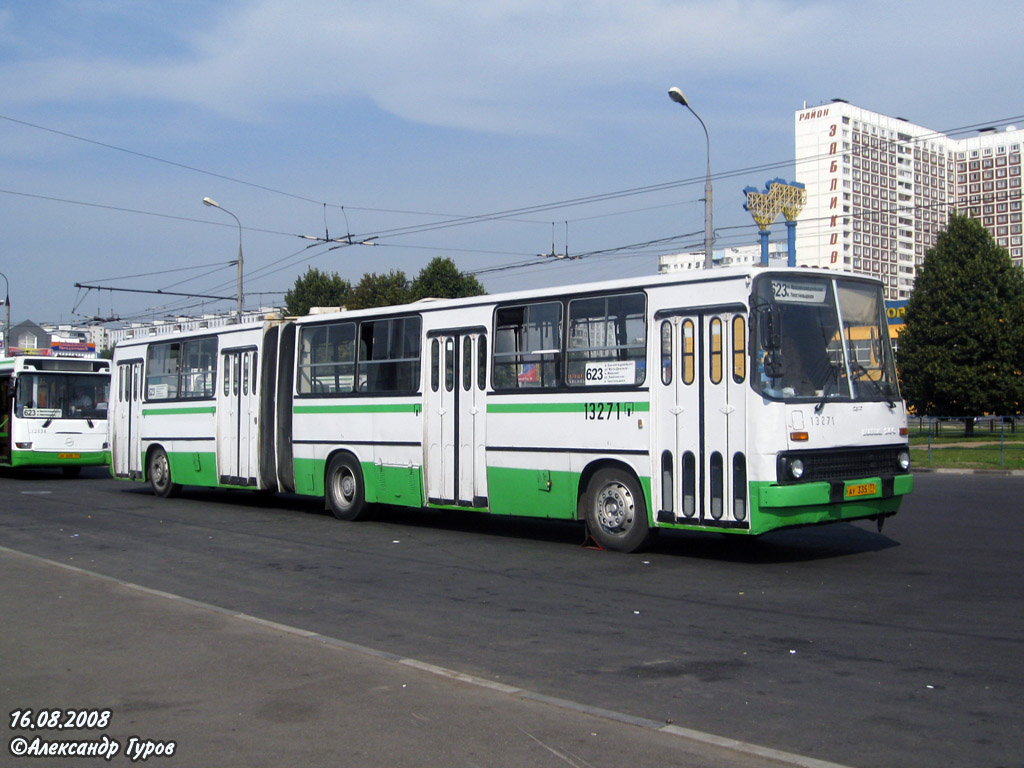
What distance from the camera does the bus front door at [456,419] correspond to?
14.2 metres

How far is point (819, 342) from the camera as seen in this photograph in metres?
11.4

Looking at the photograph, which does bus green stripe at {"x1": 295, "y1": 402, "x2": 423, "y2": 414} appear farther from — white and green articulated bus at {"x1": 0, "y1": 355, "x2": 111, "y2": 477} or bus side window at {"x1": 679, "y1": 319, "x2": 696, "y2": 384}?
white and green articulated bus at {"x1": 0, "y1": 355, "x2": 111, "y2": 477}

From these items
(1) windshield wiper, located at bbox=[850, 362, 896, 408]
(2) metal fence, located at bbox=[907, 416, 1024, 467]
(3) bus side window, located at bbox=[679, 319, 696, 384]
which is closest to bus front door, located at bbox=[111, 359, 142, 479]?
(3) bus side window, located at bbox=[679, 319, 696, 384]

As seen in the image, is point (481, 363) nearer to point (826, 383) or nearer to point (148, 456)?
point (826, 383)

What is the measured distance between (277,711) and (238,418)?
13412mm

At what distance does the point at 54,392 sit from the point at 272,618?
20.5 meters

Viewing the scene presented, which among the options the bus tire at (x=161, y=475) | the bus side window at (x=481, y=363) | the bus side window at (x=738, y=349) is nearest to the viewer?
the bus side window at (x=738, y=349)

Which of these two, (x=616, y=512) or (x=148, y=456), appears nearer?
(x=616, y=512)

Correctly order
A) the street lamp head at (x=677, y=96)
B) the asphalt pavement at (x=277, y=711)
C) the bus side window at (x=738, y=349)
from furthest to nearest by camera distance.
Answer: the street lamp head at (x=677, y=96), the bus side window at (x=738, y=349), the asphalt pavement at (x=277, y=711)

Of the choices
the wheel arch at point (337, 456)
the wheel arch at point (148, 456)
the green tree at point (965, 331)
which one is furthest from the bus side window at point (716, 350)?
the green tree at point (965, 331)

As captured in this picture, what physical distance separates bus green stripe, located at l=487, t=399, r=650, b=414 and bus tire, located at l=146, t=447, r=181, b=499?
9372mm

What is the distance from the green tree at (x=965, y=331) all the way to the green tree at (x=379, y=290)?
28.4 m

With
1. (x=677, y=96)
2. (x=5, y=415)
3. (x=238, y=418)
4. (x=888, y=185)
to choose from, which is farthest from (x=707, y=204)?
(x=888, y=185)

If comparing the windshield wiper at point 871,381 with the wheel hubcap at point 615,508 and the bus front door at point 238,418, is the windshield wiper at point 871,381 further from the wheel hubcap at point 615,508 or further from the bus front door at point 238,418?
the bus front door at point 238,418
